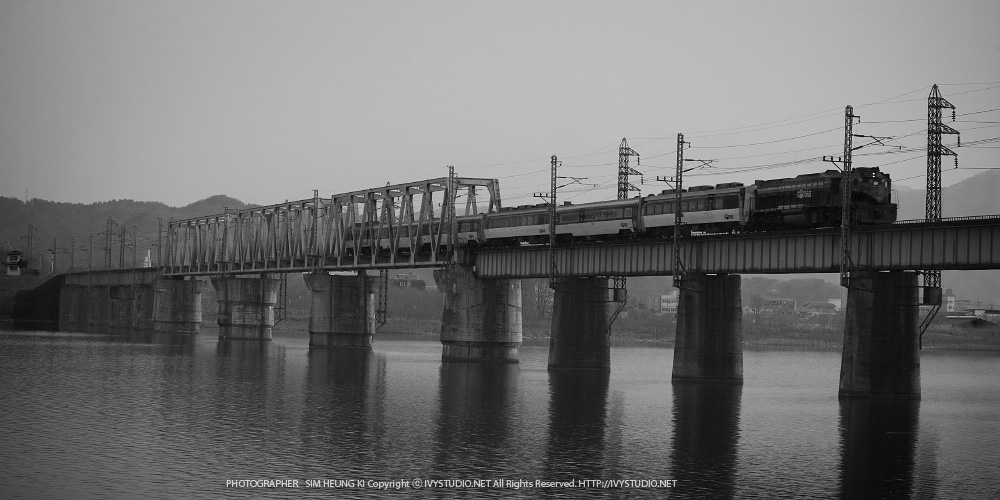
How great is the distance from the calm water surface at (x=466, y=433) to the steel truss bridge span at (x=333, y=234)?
1997 centimetres

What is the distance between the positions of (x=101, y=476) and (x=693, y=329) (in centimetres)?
4526

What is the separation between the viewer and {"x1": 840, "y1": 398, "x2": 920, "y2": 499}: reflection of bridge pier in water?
131ft

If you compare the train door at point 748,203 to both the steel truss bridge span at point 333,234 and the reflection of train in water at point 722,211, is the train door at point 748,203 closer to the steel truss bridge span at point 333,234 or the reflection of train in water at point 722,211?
the reflection of train in water at point 722,211

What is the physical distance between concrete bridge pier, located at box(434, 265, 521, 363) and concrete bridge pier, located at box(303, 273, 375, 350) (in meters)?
24.3

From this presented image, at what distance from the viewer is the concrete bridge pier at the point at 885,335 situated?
201 ft

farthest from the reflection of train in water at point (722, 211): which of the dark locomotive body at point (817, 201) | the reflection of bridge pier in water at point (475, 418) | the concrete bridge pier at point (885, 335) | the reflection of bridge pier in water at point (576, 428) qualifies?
the reflection of bridge pier in water at point (475, 418)

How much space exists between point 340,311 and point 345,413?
208 feet

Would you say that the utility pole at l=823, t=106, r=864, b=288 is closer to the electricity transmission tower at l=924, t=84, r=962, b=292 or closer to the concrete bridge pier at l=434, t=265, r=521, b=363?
the electricity transmission tower at l=924, t=84, r=962, b=292

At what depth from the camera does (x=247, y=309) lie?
14388cm

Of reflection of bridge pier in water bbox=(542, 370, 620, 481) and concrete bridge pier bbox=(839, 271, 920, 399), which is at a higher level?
concrete bridge pier bbox=(839, 271, 920, 399)

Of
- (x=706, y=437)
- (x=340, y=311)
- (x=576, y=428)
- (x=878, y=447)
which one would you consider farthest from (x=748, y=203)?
(x=340, y=311)

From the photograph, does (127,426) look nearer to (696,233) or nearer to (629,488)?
(629,488)

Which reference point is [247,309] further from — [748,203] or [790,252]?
[790,252]

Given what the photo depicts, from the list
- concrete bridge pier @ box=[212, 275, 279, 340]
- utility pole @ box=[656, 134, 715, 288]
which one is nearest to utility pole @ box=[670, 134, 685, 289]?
utility pole @ box=[656, 134, 715, 288]
